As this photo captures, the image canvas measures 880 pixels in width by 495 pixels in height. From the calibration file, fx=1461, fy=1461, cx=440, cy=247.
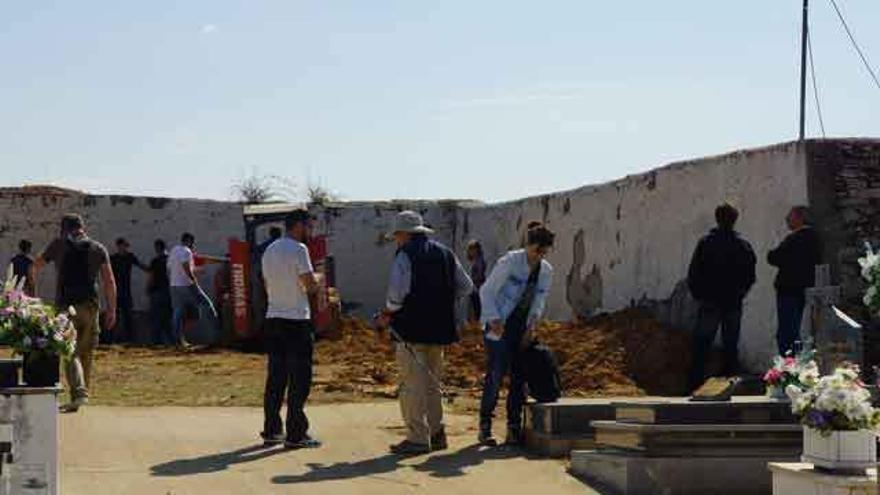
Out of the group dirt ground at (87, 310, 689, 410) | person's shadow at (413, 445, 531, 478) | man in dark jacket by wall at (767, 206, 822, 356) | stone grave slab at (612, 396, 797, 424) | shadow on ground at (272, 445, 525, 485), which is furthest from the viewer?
dirt ground at (87, 310, 689, 410)

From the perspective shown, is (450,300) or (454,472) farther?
(450,300)

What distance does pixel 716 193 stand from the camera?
56.5ft

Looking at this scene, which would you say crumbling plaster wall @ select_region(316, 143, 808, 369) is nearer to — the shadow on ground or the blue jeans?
the blue jeans

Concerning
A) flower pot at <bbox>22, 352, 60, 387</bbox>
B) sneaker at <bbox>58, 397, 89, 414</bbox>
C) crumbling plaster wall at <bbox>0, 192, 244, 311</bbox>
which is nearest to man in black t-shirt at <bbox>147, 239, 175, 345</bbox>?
crumbling plaster wall at <bbox>0, 192, 244, 311</bbox>

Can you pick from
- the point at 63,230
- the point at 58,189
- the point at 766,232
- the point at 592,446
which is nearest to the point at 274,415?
the point at 592,446

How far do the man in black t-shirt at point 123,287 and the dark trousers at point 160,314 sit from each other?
57 cm

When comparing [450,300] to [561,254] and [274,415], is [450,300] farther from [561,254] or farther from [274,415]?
[561,254]

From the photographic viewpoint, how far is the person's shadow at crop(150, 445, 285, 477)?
Result: 392 inches

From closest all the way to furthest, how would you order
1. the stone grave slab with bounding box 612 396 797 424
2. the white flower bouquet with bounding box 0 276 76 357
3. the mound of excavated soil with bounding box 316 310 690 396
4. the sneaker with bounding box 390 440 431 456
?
1. the white flower bouquet with bounding box 0 276 76 357
2. the stone grave slab with bounding box 612 396 797 424
3. the sneaker with bounding box 390 440 431 456
4. the mound of excavated soil with bounding box 316 310 690 396

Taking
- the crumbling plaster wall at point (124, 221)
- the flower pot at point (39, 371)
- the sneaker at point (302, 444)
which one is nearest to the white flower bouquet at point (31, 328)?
the flower pot at point (39, 371)

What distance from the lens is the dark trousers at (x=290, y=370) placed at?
11.1 metres

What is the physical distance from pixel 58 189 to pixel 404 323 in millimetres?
16385

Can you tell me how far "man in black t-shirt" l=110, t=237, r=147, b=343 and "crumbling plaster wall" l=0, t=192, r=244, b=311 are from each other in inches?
46.3

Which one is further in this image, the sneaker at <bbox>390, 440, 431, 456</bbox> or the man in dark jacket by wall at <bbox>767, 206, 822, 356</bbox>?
the man in dark jacket by wall at <bbox>767, 206, 822, 356</bbox>
